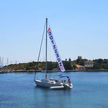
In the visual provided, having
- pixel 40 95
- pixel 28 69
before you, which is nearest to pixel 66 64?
→ pixel 28 69

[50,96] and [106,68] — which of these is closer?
[50,96]

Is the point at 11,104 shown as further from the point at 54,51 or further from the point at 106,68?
the point at 106,68

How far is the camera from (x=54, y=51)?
54.9 m

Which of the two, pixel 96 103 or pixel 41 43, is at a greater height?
pixel 41 43

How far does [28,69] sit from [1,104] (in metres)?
152

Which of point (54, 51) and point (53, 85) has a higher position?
point (54, 51)

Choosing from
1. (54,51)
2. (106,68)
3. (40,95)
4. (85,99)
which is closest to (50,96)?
(40,95)

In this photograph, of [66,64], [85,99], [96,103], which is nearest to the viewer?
[96,103]

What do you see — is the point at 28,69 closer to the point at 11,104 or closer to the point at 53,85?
the point at 53,85

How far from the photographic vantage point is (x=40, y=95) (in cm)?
4397

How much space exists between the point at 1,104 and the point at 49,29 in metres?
24.8

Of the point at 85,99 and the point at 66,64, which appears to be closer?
the point at 85,99

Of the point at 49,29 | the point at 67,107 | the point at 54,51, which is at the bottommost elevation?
the point at 67,107

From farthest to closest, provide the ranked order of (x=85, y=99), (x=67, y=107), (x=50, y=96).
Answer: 1. (x=50, y=96)
2. (x=85, y=99)
3. (x=67, y=107)
